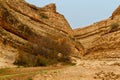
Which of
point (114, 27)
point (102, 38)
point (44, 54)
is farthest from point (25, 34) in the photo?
point (114, 27)

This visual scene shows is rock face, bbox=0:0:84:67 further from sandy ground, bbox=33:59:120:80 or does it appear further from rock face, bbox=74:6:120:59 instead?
sandy ground, bbox=33:59:120:80

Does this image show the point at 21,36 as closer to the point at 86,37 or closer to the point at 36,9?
the point at 36,9

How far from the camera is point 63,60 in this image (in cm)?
2966

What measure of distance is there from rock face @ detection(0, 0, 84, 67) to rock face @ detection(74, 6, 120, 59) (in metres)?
2.78

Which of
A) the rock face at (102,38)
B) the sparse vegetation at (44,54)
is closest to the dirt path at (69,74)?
the sparse vegetation at (44,54)

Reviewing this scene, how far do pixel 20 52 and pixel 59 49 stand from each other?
16.1 feet

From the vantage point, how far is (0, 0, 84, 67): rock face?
1075 inches

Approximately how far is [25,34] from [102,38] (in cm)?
1122

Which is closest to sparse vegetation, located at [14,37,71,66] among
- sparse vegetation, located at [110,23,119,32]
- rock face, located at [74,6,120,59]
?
rock face, located at [74,6,120,59]

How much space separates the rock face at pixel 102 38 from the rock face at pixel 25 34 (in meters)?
2.78

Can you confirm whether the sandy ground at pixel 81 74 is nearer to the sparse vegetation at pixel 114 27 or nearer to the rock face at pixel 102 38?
the rock face at pixel 102 38

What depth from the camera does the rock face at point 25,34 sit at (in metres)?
27.3

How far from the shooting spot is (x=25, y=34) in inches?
1192

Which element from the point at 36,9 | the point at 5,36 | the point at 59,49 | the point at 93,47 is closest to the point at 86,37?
the point at 93,47
